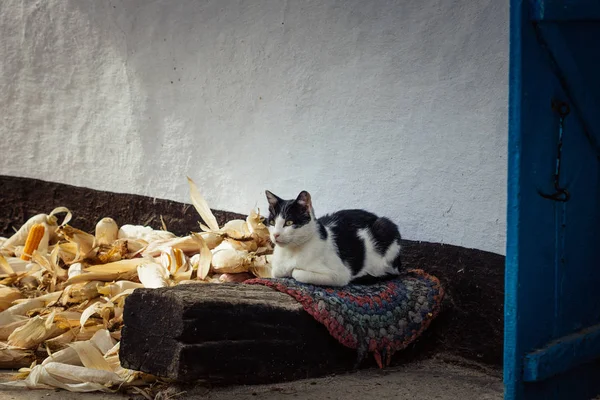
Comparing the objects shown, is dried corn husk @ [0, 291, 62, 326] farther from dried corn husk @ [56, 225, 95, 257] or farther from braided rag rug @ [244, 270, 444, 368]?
braided rag rug @ [244, 270, 444, 368]

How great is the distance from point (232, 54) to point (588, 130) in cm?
230

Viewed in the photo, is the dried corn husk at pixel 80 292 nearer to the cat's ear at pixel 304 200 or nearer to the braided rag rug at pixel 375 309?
the braided rag rug at pixel 375 309

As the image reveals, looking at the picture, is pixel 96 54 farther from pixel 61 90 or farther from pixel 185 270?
pixel 185 270

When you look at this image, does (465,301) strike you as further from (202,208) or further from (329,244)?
(202,208)

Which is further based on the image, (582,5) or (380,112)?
(380,112)

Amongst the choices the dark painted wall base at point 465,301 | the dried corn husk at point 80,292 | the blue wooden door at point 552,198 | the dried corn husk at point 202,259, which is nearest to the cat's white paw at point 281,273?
the dried corn husk at point 202,259

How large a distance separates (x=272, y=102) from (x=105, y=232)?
1.13m

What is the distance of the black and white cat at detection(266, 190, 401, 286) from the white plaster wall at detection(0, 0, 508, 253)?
0.22m

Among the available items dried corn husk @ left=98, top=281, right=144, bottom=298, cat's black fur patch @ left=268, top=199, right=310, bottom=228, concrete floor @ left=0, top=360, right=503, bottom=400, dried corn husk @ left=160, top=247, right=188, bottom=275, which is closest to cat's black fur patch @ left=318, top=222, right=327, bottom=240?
cat's black fur patch @ left=268, top=199, right=310, bottom=228

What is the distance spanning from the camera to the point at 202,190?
14.7 feet

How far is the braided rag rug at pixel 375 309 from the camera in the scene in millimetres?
3094

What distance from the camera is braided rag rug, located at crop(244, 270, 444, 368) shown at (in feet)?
10.2

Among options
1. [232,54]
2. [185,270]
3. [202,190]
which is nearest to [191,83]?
[232,54]

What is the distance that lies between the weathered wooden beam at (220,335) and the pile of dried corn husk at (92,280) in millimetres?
262
